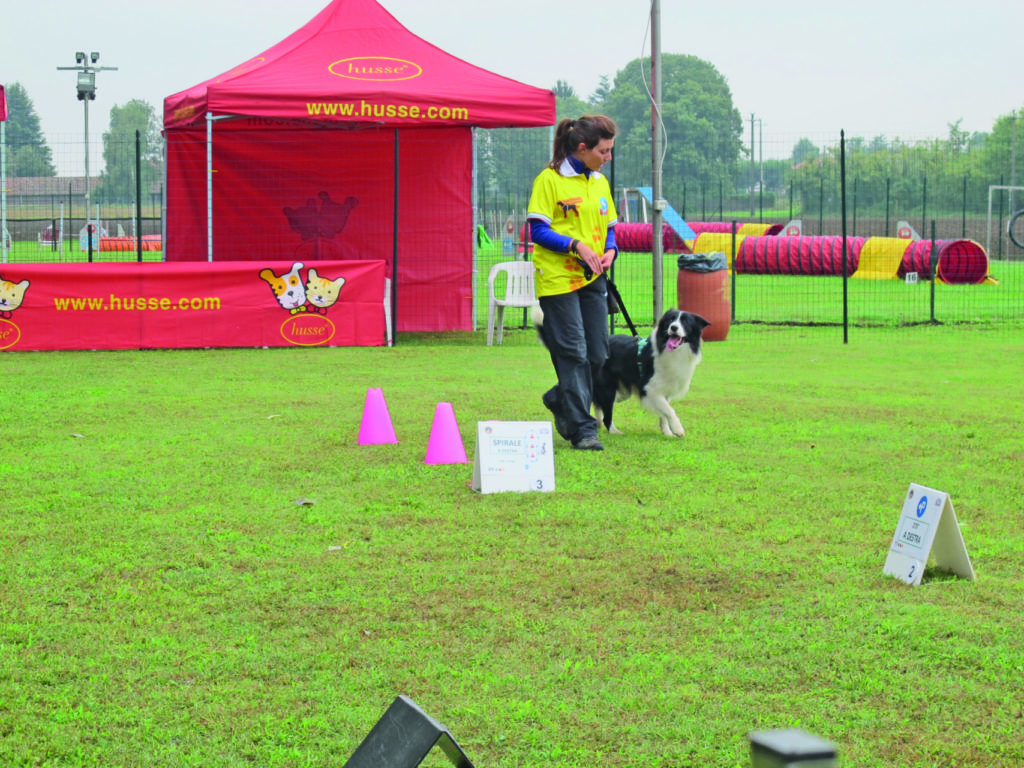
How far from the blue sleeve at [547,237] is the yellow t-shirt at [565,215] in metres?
0.04

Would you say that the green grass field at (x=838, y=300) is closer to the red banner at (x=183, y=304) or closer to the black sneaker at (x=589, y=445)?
the red banner at (x=183, y=304)

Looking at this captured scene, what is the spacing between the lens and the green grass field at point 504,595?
2.94m

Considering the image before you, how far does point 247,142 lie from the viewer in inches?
585

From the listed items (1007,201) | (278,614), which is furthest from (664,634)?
(1007,201)

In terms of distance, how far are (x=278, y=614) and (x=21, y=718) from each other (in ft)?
3.28

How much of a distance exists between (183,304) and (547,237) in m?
7.31

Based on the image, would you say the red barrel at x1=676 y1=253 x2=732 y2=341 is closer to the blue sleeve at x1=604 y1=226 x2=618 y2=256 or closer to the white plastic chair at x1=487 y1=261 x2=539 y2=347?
the white plastic chair at x1=487 y1=261 x2=539 y2=347

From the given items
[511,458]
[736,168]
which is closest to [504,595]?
[511,458]

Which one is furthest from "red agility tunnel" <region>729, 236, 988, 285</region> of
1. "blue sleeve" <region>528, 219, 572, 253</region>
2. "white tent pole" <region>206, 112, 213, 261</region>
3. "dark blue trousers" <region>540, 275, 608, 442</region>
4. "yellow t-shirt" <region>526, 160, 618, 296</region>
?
"blue sleeve" <region>528, 219, 572, 253</region>

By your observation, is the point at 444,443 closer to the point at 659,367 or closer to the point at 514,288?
the point at 659,367

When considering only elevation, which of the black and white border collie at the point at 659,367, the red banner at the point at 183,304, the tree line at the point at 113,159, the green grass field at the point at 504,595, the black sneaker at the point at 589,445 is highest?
the tree line at the point at 113,159

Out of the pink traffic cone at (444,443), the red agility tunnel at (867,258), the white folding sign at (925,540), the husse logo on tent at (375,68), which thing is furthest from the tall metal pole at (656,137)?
the red agility tunnel at (867,258)

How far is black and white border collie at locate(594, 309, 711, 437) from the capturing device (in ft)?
23.7

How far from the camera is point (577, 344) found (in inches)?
267
